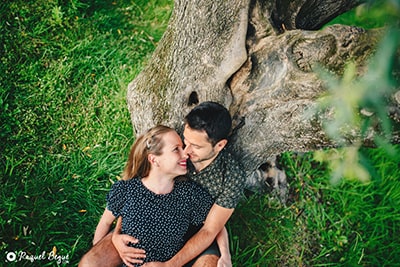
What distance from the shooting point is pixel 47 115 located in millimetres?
4012

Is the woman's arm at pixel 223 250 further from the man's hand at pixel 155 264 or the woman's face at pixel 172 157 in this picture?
the woman's face at pixel 172 157

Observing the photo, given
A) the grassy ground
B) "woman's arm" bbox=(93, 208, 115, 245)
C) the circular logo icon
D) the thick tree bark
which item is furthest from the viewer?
the grassy ground

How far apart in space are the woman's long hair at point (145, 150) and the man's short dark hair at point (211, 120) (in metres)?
0.31

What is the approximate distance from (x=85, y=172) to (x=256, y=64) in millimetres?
1962

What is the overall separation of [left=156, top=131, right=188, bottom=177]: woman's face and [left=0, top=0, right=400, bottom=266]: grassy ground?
1.15 metres

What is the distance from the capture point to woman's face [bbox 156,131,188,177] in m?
2.78

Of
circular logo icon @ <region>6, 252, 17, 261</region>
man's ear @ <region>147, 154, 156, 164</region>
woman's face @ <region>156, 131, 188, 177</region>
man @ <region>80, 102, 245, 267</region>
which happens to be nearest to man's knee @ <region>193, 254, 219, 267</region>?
man @ <region>80, 102, 245, 267</region>

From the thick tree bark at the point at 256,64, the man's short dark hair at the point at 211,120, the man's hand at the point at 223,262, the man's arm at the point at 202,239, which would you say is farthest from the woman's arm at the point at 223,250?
the man's short dark hair at the point at 211,120

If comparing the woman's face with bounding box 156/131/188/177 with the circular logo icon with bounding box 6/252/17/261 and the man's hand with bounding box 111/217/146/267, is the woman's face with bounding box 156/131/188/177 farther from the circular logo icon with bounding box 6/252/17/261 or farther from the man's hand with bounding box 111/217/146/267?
the circular logo icon with bounding box 6/252/17/261

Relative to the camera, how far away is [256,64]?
8.96ft

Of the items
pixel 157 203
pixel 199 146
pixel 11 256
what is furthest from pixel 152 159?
pixel 11 256

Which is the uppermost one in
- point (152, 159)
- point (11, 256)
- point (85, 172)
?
point (152, 159)

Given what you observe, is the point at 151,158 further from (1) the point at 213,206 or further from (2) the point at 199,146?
(1) the point at 213,206

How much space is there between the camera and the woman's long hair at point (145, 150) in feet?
9.33
